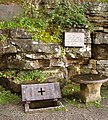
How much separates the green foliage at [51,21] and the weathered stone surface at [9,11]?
0.13m

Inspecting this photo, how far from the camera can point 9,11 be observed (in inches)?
220

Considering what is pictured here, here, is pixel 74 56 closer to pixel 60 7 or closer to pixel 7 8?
pixel 60 7

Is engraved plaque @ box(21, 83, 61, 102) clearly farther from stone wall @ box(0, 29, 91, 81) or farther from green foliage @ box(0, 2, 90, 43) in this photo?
green foliage @ box(0, 2, 90, 43)

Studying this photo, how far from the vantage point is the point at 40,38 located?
5.15m

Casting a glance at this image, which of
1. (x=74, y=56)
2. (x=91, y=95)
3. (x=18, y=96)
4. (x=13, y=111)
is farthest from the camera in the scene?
(x=74, y=56)

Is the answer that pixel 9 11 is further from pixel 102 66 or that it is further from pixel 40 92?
pixel 102 66

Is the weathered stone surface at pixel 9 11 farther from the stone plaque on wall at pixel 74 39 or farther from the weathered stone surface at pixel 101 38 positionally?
the weathered stone surface at pixel 101 38

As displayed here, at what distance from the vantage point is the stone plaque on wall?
5.34 metres

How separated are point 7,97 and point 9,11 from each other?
2176 mm

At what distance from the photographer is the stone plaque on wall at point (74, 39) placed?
534cm

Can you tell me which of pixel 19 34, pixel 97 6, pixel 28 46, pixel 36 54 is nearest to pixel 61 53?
pixel 36 54

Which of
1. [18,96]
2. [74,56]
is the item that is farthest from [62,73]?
[18,96]

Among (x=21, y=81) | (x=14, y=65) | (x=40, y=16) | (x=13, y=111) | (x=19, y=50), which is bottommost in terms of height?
(x=13, y=111)

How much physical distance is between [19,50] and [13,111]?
144 cm
